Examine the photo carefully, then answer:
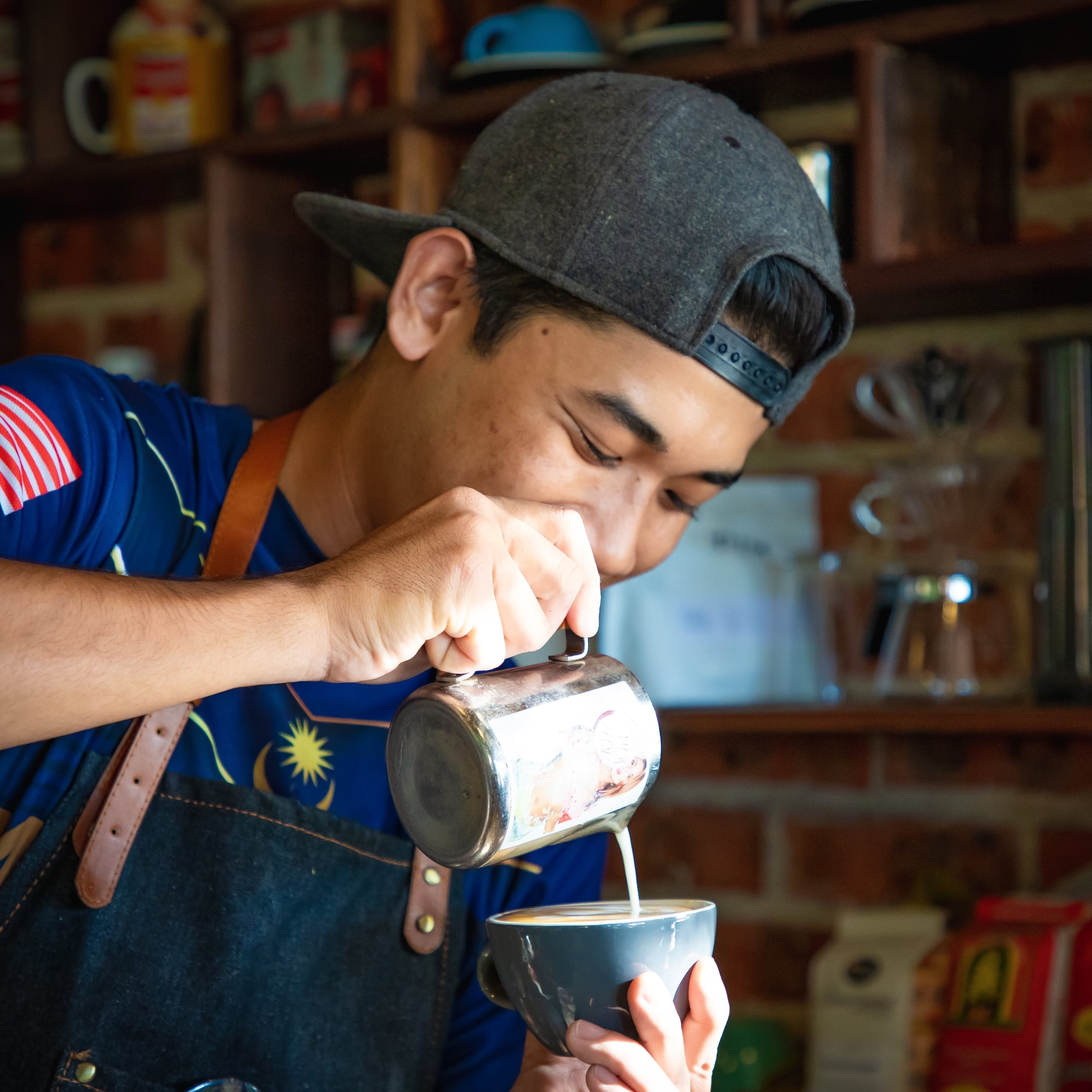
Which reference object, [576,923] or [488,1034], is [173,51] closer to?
[488,1034]

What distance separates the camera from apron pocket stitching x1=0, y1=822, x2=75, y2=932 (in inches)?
37.4

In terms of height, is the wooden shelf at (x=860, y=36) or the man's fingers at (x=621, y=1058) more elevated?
the wooden shelf at (x=860, y=36)

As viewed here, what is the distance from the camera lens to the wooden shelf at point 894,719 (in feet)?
4.58

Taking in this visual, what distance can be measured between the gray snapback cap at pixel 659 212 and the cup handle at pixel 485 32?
22.6 inches

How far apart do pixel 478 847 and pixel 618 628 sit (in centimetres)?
87

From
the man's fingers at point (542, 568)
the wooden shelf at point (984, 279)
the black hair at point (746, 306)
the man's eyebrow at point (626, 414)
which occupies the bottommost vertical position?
the man's fingers at point (542, 568)

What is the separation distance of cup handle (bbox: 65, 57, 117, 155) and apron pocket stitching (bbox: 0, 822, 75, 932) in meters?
1.32

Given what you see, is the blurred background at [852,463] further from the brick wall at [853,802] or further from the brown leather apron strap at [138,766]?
the brown leather apron strap at [138,766]

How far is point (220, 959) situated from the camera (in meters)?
0.99

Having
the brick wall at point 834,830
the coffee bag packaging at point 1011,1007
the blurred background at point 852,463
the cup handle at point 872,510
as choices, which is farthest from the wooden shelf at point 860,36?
the coffee bag packaging at point 1011,1007

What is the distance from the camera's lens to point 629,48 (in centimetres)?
160

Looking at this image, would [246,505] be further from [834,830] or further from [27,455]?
[834,830]

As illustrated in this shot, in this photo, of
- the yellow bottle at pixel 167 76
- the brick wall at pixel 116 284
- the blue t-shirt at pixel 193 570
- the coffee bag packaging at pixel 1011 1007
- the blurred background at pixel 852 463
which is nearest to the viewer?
the blue t-shirt at pixel 193 570

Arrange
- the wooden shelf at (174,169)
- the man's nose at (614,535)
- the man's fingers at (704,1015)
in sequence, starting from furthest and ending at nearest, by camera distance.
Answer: the wooden shelf at (174,169), the man's nose at (614,535), the man's fingers at (704,1015)
